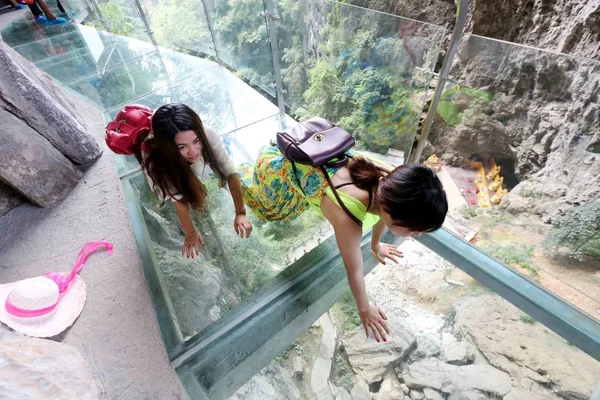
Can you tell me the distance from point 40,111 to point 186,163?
66.6 inches

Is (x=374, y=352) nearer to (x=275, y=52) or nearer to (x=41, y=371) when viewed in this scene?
(x=41, y=371)

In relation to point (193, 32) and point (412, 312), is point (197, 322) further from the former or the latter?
point (193, 32)

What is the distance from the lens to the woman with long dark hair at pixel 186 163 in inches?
53.2

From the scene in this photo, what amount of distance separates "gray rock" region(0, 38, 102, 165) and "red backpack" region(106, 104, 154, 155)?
1.19 m

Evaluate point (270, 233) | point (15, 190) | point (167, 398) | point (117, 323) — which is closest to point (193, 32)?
point (15, 190)

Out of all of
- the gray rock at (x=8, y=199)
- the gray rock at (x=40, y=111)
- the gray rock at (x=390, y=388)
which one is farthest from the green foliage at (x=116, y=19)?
Answer: the gray rock at (x=390, y=388)

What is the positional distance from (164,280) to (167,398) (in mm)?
617

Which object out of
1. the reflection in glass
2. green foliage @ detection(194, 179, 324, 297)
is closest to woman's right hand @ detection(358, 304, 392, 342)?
green foliage @ detection(194, 179, 324, 297)

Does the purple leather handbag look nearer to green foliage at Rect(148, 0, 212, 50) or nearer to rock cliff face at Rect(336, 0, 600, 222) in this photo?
rock cliff face at Rect(336, 0, 600, 222)

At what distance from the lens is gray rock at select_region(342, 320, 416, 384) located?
60.8 inches

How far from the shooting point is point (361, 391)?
5.07 ft

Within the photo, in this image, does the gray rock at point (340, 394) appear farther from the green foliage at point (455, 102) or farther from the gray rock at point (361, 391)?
the green foliage at point (455, 102)

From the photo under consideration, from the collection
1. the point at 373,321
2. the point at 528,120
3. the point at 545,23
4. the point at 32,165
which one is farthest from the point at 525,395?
the point at 545,23

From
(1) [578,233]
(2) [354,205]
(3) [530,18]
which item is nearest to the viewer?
(2) [354,205]
